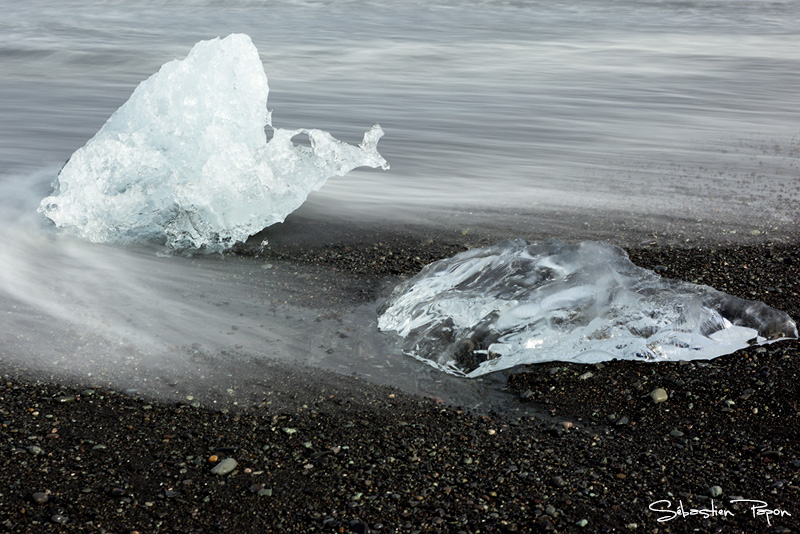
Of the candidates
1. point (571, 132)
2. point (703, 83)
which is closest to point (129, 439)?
point (571, 132)

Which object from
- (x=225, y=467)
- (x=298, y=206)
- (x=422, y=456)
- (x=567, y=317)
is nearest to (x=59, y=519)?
(x=225, y=467)

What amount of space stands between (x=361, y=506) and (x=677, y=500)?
3.41ft

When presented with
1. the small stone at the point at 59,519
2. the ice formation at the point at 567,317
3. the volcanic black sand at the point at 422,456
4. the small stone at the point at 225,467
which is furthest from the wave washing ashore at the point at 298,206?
the small stone at the point at 59,519

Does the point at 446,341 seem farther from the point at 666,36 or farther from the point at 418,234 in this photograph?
the point at 666,36

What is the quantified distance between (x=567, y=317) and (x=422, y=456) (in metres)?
1.13

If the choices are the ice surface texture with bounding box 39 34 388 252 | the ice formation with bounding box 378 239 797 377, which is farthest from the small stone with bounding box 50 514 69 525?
the ice surface texture with bounding box 39 34 388 252

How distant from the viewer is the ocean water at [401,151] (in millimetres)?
3631

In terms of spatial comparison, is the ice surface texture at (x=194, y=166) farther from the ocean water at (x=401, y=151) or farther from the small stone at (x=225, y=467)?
the small stone at (x=225, y=467)

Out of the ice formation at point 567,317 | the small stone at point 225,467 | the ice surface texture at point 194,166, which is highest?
the ice surface texture at point 194,166

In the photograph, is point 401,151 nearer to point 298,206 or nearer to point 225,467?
point 298,206

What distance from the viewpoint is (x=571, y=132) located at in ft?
28.5

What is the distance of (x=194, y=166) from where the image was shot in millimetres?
4785

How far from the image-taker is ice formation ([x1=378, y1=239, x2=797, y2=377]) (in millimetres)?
3309

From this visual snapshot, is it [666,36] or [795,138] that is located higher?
[666,36]
